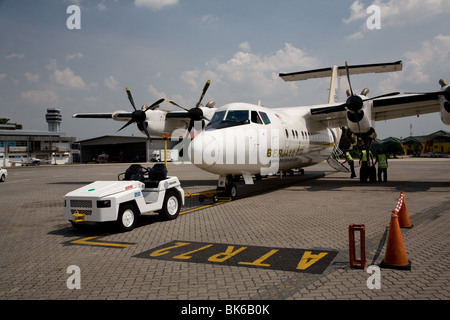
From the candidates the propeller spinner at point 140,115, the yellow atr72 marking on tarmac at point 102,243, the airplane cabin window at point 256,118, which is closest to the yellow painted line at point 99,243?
the yellow atr72 marking on tarmac at point 102,243

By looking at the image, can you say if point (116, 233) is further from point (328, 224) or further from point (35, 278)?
point (328, 224)

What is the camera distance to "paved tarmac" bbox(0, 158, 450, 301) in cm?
453

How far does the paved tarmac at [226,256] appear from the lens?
453 cm

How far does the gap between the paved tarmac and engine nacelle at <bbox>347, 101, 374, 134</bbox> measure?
6.07 metres

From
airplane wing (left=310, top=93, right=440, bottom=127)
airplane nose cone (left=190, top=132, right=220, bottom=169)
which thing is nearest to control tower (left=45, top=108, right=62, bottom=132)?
airplane wing (left=310, top=93, right=440, bottom=127)

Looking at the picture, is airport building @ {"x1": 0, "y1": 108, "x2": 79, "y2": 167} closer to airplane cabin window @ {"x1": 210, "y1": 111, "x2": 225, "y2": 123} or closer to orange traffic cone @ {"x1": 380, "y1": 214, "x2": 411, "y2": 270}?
airplane cabin window @ {"x1": 210, "y1": 111, "x2": 225, "y2": 123}

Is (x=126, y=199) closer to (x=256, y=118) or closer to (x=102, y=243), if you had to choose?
(x=102, y=243)

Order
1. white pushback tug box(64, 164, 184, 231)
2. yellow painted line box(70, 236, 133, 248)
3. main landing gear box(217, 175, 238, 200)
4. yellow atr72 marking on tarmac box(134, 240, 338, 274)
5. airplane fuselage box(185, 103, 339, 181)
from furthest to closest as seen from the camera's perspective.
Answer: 1. main landing gear box(217, 175, 238, 200)
2. airplane fuselage box(185, 103, 339, 181)
3. white pushback tug box(64, 164, 184, 231)
4. yellow painted line box(70, 236, 133, 248)
5. yellow atr72 marking on tarmac box(134, 240, 338, 274)

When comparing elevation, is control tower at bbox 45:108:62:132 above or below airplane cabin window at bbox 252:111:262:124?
above

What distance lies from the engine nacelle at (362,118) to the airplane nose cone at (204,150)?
27.3ft

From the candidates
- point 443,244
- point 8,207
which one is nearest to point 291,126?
point 443,244

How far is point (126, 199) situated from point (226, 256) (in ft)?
10.4
